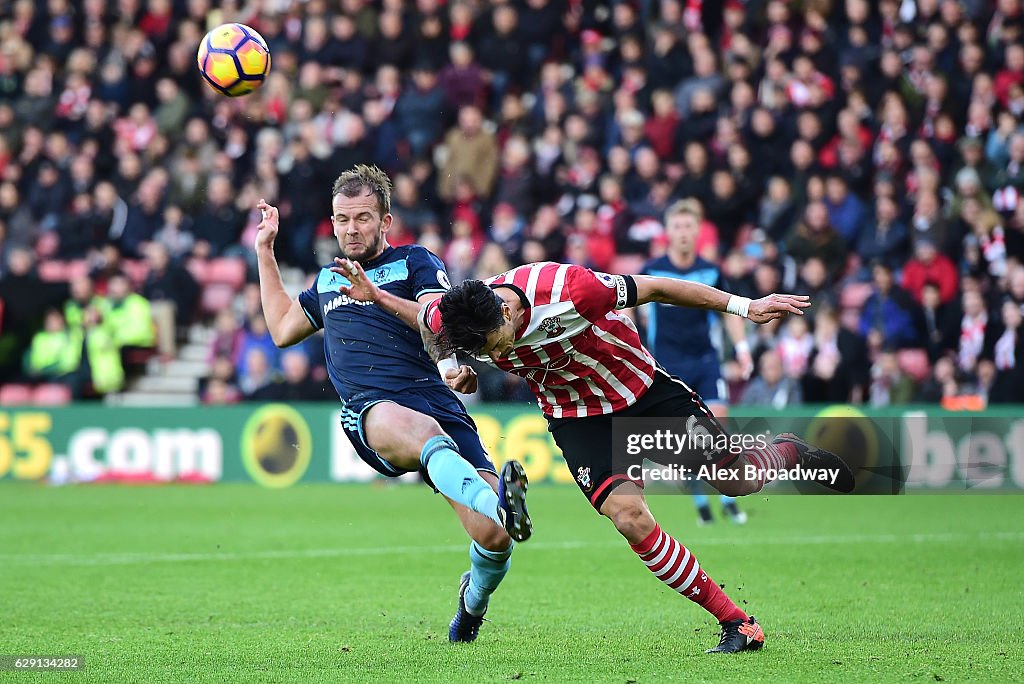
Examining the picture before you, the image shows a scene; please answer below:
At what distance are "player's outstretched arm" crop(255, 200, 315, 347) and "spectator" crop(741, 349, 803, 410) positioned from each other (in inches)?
347

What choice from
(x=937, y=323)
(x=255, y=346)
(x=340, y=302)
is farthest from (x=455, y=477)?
(x=255, y=346)

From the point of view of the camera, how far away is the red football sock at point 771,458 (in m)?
6.70

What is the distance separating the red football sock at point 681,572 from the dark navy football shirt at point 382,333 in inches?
57.0

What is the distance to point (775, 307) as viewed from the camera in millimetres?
6121

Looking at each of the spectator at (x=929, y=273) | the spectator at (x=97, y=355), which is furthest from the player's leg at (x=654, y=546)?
the spectator at (x=97, y=355)

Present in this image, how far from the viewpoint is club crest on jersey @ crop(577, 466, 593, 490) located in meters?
6.32

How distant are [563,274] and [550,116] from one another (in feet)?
40.6

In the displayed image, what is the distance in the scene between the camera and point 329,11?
67.8ft

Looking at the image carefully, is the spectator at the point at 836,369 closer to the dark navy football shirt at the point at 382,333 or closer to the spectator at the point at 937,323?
the spectator at the point at 937,323

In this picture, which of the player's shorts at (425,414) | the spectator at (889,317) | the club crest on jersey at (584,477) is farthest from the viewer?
the spectator at (889,317)

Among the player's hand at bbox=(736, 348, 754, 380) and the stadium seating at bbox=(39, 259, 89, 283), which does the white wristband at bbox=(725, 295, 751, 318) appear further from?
the stadium seating at bbox=(39, 259, 89, 283)

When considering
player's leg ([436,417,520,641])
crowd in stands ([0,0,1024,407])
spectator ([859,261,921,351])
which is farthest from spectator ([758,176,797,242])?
player's leg ([436,417,520,641])

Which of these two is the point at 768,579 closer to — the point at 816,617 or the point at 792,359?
the point at 816,617

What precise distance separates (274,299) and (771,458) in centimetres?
258
